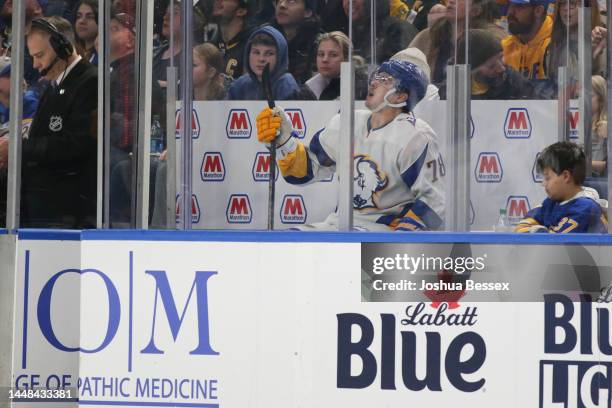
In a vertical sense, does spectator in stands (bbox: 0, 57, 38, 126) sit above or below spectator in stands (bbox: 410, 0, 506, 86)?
below

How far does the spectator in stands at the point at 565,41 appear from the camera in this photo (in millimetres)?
6715

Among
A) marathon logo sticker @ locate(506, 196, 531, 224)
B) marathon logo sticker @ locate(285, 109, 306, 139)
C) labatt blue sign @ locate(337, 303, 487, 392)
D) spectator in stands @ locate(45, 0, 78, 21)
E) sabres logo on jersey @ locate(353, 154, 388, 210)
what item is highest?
spectator in stands @ locate(45, 0, 78, 21)

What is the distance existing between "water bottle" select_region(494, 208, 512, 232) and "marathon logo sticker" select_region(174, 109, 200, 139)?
1.71 m

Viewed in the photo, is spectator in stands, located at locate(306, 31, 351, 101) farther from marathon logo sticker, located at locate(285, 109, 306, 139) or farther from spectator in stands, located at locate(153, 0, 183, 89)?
spectator in stands, located at locate(153, 0, 183, 89)

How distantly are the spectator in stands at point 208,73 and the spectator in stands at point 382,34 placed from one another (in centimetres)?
77

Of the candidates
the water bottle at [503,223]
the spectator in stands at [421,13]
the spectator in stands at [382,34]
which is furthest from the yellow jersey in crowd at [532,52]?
the water bottle at [503,223]

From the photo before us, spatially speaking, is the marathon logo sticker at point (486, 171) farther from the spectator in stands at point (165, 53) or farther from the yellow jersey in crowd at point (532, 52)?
the spectator in stands at point (165, 53)

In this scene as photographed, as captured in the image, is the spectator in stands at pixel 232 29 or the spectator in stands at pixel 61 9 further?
the spectator in stands at pixel 61 9

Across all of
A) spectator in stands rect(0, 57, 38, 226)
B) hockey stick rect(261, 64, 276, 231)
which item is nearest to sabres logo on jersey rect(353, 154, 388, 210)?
hockey stick rect(261, 64, 276, 231)

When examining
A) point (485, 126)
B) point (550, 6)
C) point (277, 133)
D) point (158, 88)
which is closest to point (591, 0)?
point (550, 6)

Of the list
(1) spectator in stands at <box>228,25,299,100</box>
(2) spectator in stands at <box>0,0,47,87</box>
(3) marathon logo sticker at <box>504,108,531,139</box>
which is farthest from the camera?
(2) spectator in stands at <box>0,0,47,87</box>

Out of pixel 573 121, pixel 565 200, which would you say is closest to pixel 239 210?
pixel 565 200

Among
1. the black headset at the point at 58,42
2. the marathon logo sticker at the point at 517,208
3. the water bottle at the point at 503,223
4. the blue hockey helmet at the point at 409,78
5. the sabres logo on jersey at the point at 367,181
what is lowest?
the water bottle at the point at 503,223

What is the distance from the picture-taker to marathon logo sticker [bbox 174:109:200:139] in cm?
693
